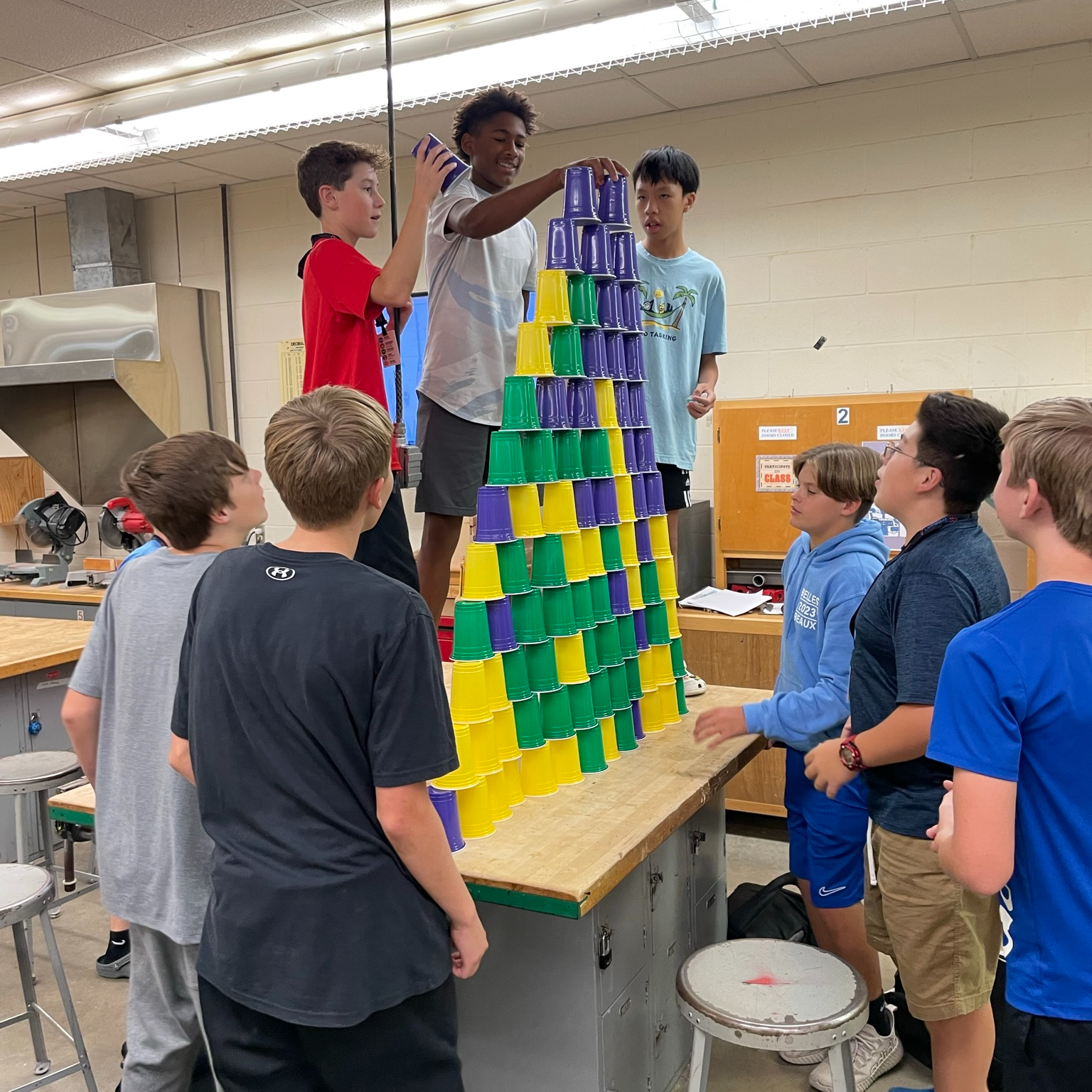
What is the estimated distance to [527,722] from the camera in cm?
207

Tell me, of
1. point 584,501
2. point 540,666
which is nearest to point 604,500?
point 584,501

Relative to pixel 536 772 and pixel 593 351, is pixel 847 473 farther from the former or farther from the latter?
pixel 536 772

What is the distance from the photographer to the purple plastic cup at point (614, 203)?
2.36 m

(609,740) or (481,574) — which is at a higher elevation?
(481,574)

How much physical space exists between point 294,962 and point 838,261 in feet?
12.6

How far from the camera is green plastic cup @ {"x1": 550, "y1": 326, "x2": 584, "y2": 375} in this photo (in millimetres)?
2176

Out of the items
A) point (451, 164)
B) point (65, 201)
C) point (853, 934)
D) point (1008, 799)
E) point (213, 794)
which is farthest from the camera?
point (65, 201)

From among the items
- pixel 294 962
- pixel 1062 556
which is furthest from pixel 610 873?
pixel 1062 556

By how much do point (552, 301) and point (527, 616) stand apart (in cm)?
69

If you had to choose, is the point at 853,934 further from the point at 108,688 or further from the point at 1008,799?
the point at 108,688

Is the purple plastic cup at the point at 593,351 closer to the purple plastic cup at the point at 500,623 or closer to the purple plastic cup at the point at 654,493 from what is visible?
the purple plastic cup at the point at 654,493

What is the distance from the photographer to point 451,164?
2.16 metres

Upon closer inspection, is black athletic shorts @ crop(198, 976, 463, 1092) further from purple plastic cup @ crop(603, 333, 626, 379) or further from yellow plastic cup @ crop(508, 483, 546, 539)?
purple plastic cup @ crop(603, 333, 626, 379)

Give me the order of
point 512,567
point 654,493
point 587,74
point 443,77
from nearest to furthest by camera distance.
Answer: point 512,567 < point 654,493 < point 443,77 < point 587,74
